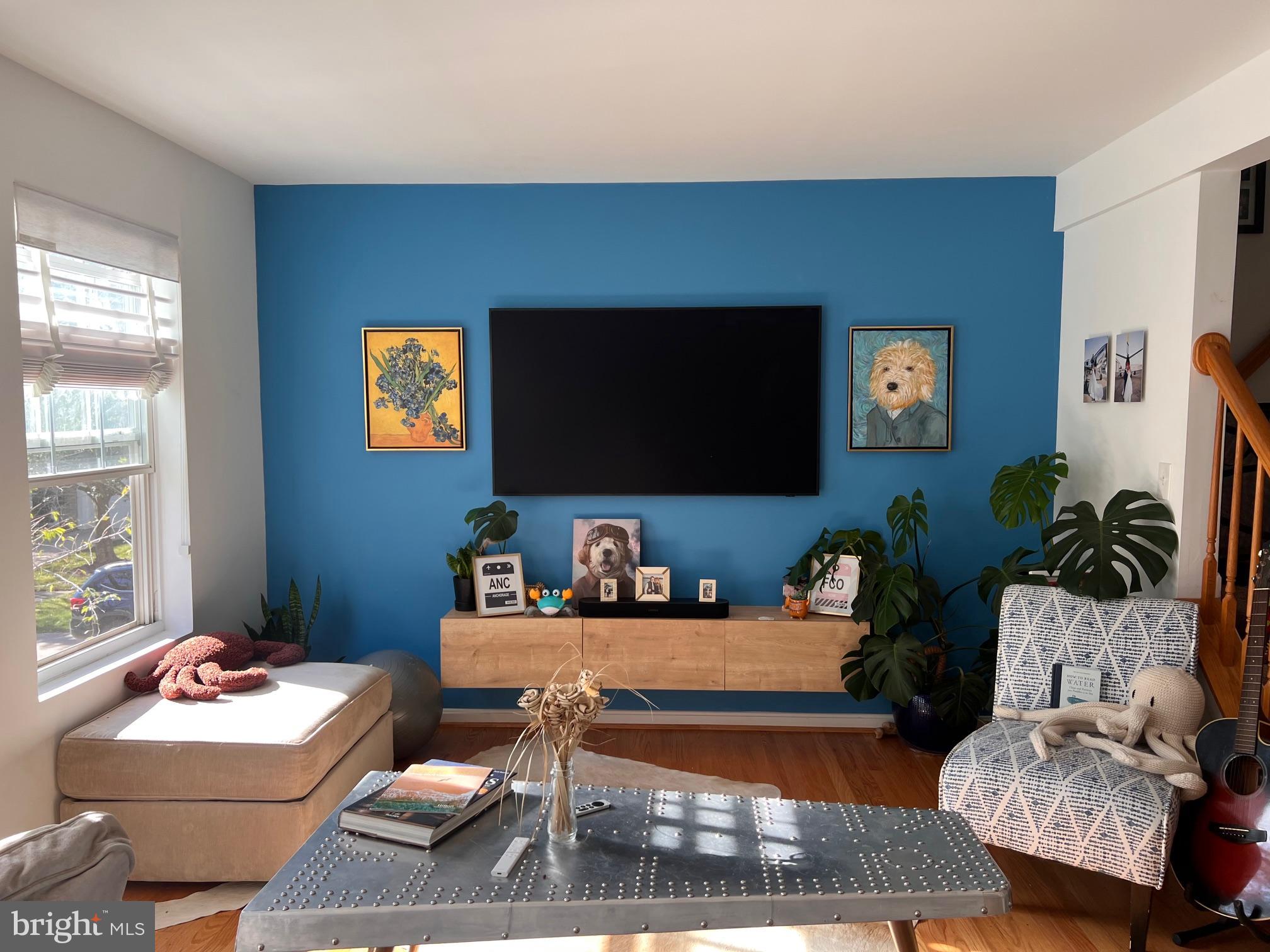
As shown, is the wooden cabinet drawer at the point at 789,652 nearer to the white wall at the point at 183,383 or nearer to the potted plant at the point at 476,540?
the potted plant at the point at 476,540

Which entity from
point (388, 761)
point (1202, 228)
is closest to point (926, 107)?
point (1202, 228)

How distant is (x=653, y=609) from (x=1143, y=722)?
1.88 metres

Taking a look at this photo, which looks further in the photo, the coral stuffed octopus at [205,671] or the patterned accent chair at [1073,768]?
the coral stuffed octopus at [205,671]

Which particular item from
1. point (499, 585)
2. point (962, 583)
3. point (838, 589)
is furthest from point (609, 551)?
point (962, 583)

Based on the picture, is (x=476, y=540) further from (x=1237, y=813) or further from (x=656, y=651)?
(x=1237, y=813)

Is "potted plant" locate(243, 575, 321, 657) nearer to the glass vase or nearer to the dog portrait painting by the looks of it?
the dog portrait painting

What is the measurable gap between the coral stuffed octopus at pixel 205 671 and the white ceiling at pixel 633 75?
1.71 meters

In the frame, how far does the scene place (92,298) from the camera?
2.90 m

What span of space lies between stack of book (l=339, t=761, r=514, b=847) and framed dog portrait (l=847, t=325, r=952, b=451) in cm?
243

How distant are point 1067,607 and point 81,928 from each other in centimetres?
287

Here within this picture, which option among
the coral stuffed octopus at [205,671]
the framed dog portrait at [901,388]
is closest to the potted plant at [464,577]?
the coral stuffed octopus at [205,671]

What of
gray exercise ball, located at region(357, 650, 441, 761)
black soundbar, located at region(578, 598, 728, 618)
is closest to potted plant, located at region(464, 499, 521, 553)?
black soundbar, located at region(578, 598, 728, 618)

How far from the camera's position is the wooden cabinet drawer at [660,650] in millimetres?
3740

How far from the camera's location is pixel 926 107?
9.55ft
